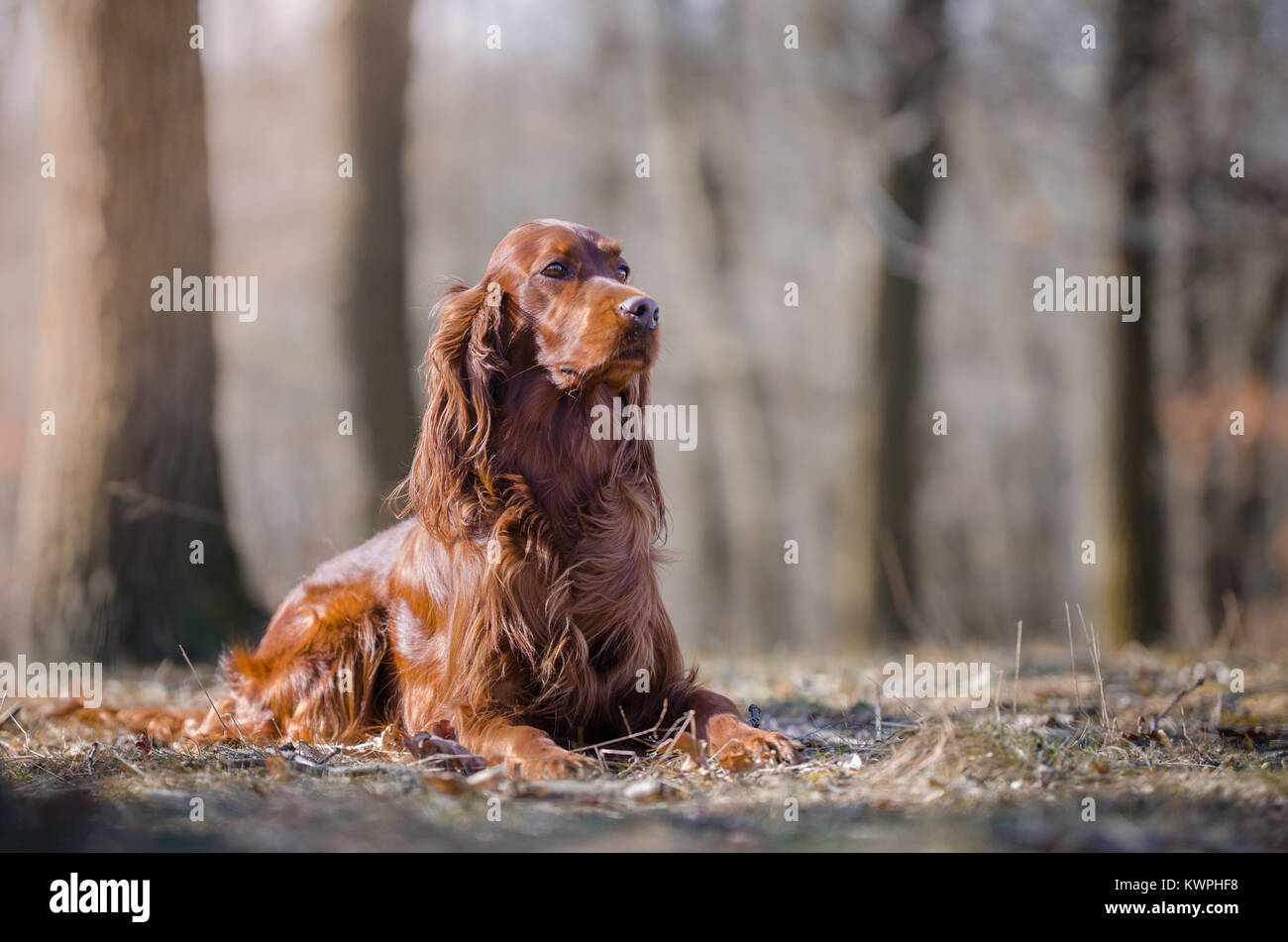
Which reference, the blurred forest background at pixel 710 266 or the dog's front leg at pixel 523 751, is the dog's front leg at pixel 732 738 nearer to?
the dog's front leg at pixel 523 751

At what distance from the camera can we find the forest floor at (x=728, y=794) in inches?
105

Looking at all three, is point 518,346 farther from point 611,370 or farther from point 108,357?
point 108,357

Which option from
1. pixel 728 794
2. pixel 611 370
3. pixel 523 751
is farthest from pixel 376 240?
pixel 728 794

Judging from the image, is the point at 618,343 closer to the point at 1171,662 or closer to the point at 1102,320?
the point at 1171,662

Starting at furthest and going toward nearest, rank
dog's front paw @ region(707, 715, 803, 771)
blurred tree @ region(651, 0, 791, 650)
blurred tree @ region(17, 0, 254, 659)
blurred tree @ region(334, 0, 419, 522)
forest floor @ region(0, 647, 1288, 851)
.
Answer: blurred tree @ region(651, 0, 791, 650) < blurred tree @ region(334, 0, 419, 522) < blurred tree @ region(17, 0, 254, 659) < dog's front paw @ region(707, 715, 803, 771) < forest floor @ region(0, 647, 1288, 851)

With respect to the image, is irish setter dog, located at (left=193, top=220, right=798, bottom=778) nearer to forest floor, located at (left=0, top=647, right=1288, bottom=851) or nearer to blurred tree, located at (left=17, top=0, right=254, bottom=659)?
forest floor, located at (left=0, top=647, right=1288, bottom=851)

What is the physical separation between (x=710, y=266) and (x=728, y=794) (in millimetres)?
12024

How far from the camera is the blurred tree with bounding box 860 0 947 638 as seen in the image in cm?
994

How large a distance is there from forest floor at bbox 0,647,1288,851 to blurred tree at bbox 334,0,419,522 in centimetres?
472

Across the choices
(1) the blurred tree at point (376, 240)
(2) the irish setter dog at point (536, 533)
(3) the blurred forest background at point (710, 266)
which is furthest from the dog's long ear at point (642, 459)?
(1) the blurred tree at point (376, 240)

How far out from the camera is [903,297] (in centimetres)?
Result: 1001

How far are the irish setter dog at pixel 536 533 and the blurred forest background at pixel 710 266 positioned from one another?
240cm

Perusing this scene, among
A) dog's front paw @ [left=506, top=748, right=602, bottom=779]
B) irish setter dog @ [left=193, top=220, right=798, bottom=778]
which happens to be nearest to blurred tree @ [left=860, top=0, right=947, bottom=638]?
irish setter dog @ [left=193, top=220, right=798, bottom=778]

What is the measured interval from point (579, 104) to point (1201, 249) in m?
9.40
